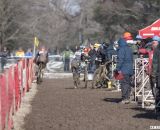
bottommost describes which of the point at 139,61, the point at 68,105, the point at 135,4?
the point at 68,105

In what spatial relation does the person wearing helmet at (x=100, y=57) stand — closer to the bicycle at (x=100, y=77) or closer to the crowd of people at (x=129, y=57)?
the crowd of people at (x=129, y=57)

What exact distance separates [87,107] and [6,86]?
497 cm

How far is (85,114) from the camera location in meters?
15.9

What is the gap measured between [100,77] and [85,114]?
9120 millimetres

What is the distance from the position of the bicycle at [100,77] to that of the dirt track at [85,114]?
2941mm

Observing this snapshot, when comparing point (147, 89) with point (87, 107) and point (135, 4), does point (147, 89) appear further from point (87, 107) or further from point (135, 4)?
point (135, 4)

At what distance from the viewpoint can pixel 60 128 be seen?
44.0 feet

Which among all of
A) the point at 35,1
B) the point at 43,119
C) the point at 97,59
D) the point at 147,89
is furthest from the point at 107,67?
the point at 35,1

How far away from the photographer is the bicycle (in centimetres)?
2464

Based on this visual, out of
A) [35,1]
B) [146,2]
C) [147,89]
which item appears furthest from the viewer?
[35,1]

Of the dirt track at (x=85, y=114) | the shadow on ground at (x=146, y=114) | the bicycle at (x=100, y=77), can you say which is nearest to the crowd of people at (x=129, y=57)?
the shadow on ground at (x=146, y=114)

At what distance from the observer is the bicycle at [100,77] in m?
24.6

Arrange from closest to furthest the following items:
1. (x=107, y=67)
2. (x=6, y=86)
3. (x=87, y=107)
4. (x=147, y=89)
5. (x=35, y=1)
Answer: (x=6, y=86)
(x=87, y=107)
(x=147, y=89)
(x=107, y=67)
(x=35, y=1)

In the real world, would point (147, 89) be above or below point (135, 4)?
below
